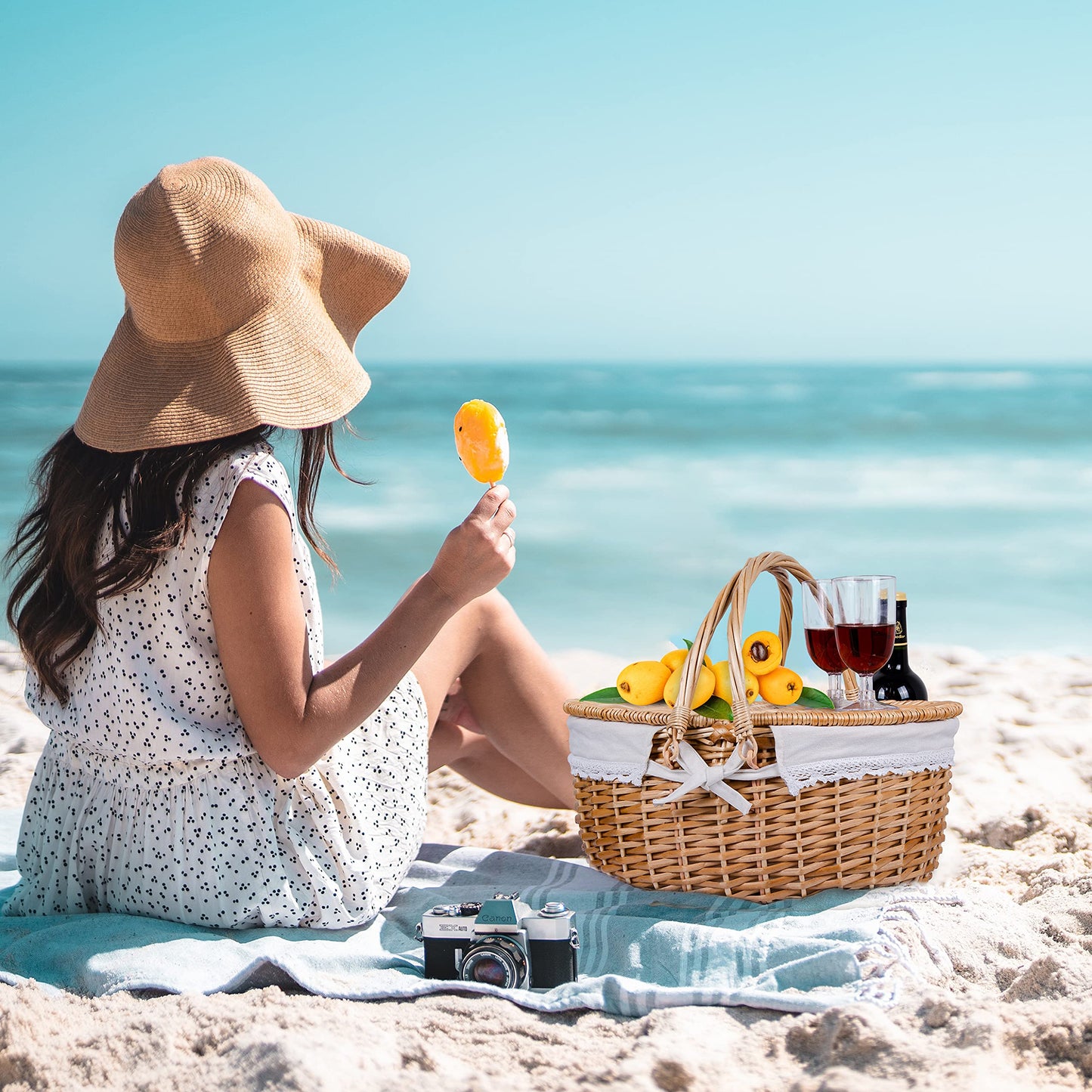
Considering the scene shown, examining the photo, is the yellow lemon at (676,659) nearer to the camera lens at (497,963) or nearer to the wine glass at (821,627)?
the wine glass at (821,627)

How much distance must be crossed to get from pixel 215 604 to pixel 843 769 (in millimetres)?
1247

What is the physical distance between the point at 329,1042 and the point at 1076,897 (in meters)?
1.58

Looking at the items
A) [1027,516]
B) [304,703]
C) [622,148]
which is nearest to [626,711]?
[304,703]

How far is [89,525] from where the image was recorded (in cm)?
206

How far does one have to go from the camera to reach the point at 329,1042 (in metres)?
1.59

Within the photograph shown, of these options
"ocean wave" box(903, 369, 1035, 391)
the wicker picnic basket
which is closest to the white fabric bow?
the wicker picnic basket

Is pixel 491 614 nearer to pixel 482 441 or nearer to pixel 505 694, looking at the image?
pixel 505 694

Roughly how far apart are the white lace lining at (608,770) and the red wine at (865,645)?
1.57 feet

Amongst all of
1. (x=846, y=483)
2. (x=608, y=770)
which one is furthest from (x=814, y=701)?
(x=846, y=483)

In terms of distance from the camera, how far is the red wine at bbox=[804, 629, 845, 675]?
239 cm

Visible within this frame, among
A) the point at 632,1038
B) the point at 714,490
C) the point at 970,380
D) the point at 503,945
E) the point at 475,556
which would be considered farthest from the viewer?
the point at 970,380

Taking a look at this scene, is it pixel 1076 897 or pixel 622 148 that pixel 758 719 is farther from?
pixel 622 148

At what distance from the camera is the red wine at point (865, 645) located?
229 centimetres

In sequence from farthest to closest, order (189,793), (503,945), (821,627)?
(821,627)
(189,793)
(503,945)
